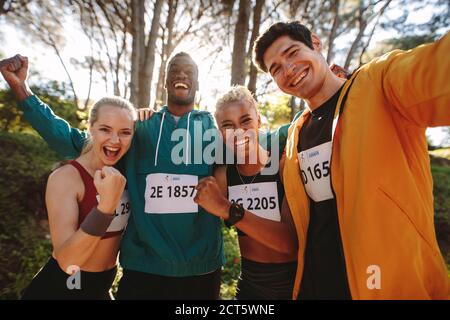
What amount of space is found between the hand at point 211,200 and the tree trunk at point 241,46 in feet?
12.3

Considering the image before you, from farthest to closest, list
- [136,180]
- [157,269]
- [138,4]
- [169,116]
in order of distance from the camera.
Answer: [138,4] → [169,116] → [136,180] → [157,269]

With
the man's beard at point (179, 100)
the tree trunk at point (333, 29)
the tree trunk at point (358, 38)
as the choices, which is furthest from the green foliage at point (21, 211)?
the tree trunk at point (333, 29)

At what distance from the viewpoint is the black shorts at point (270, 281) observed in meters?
2.11

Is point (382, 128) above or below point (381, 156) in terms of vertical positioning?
above

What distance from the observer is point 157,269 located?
6.94 feet

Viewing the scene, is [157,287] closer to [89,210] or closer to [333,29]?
[89,210]

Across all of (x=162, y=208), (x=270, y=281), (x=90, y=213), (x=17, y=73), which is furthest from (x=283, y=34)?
(x=17, y=73)

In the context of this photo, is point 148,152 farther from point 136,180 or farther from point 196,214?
point 196,214

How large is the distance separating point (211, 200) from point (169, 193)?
20.8 inches

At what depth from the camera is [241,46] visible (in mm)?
5344

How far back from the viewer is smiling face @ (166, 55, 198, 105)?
2.60 meters
